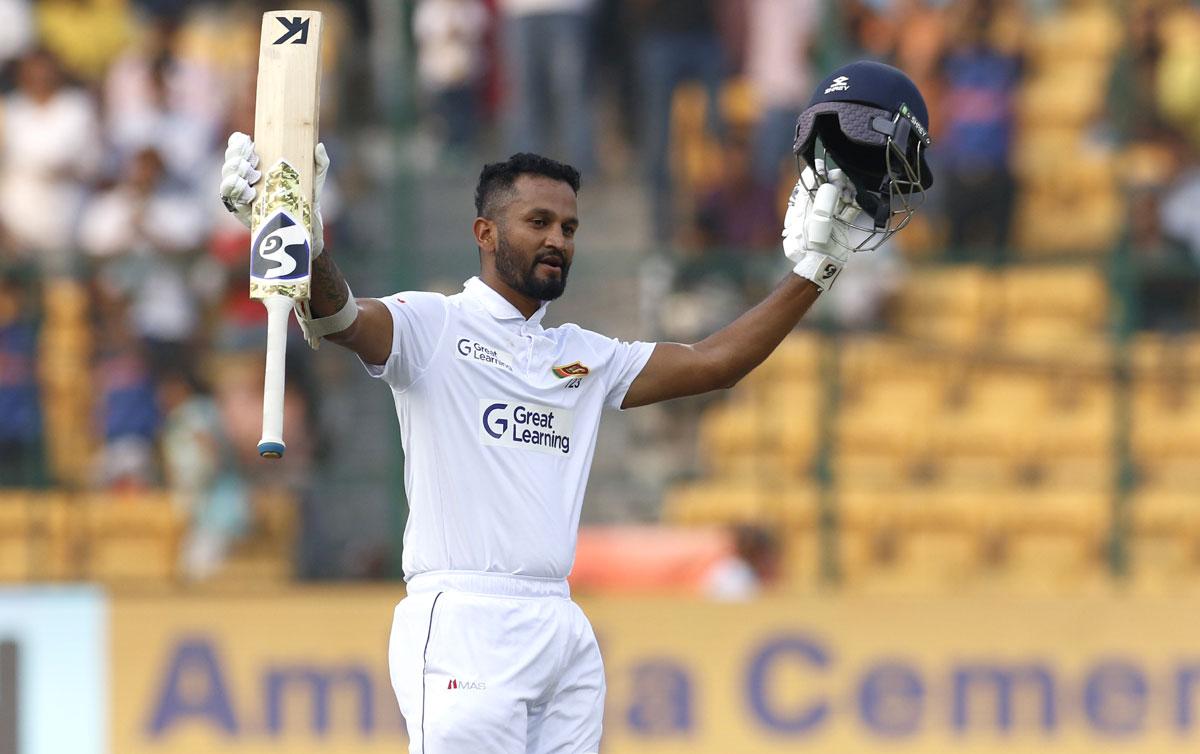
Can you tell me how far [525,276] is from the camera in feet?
17.4

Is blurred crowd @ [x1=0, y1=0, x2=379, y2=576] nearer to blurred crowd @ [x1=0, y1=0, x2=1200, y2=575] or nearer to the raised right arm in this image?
blurred crowd @ [x1=0, y1=0, x2=1200, y2=575]

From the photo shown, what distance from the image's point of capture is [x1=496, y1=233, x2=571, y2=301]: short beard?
5285 mm

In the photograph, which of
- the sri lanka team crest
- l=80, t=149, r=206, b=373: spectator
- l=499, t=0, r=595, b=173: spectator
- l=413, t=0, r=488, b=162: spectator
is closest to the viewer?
the sri lanka team crest

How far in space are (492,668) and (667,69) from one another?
6.26m

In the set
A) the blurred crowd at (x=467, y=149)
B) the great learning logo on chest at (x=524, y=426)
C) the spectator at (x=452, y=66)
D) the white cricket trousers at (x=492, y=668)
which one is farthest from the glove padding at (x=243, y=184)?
the spectator at (x=452, y=66)

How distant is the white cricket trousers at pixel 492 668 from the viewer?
5059 millimetres

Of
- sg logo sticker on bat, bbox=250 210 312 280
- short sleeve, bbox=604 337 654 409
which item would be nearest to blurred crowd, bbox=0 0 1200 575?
short sleeve, bbox=604 337 654 409

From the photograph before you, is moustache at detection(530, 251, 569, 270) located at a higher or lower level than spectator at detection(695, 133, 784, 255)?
lower

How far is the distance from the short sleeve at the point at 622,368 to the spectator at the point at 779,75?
5025 mm

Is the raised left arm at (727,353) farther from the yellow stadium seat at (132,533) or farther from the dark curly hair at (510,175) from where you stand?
the yellow stadium seat at (132,533)

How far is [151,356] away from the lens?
10328mm

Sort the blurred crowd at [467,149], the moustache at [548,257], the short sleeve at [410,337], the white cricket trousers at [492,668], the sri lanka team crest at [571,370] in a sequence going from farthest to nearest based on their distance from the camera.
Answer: the blurred crowd at [467,149]
the sri lanka team crest at [571,370]
the moustache at [548,257]
the short sleeve at [410,337]
the white cricket trousers at [492,668]

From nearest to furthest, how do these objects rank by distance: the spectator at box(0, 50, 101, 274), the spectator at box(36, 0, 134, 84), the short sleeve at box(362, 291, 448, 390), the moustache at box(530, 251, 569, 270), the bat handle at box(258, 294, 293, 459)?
the bat handle at box(258, 294, 293, 459) < the short sleeve at box(362, 291, 448, 390) < the moustache at box(530, 251, 569, 270) < the spectator at box(0, 50, 101, 274) < the spectator at box(36, 0, 134, 84)

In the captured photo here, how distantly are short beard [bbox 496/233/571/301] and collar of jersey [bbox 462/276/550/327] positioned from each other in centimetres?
6
